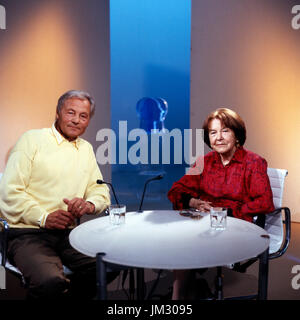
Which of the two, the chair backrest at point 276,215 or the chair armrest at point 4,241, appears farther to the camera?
the chair backrest at point 276,215

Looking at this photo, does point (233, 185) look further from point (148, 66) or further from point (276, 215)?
point (148, 66)

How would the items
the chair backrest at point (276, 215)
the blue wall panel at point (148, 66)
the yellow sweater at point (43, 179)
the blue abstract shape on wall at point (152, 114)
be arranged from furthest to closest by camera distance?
the blue wall panel at point (148, 66), the blue abstract shape on wall at point (152, 114), the chair backrest at point (276, 215), the yellow sweater at point (43, 179)

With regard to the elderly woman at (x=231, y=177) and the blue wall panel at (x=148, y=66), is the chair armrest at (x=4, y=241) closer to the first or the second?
the elderly woman at (x=231, y=177)

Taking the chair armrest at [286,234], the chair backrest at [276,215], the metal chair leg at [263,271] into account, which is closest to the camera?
the metal chair leg at [263,271]

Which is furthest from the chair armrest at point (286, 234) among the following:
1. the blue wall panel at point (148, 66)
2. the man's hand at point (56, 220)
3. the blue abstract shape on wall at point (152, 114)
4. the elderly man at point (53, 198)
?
the blue wall panel at point (148, 66)

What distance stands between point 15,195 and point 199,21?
3670mm

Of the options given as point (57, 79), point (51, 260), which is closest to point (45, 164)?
point (51, 260)

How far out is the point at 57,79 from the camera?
12.8 feet

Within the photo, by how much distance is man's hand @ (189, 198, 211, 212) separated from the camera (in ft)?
6.45

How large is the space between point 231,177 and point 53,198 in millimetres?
1090

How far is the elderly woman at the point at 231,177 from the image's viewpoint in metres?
2.02

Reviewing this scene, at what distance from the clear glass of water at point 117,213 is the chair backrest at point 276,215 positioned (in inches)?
41.1

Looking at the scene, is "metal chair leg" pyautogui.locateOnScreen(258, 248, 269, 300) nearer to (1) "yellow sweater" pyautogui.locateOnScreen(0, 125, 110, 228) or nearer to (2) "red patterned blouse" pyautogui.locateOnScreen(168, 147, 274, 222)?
(2) "red patterned blouse" pyautogui.locateOnScreen(168, 147, 274, 222)
